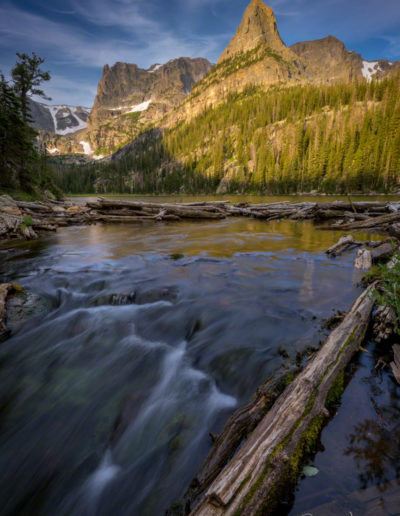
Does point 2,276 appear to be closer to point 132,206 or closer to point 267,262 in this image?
point 267,262

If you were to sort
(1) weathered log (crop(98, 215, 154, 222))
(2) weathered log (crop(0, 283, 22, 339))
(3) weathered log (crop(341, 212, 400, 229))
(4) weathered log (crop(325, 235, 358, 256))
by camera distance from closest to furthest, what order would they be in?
(2) weathered log (crop(0, 283, 22, 339)), (4) weathered log (crop(325, 235, 358, 256)), (3) weathered log (crop(341, 212, 400, 229)), (1) weathered log (crop(98, 215, 154, 222))

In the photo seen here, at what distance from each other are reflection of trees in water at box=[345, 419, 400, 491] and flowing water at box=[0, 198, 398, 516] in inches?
4.0

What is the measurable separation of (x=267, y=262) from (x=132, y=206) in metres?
11.4

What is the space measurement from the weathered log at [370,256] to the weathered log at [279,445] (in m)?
4.57

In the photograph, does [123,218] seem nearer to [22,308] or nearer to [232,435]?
[22,308]

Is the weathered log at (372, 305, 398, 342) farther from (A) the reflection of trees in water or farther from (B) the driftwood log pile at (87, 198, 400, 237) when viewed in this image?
(B) the driftwood log pile at (87, 198, 400, 237)

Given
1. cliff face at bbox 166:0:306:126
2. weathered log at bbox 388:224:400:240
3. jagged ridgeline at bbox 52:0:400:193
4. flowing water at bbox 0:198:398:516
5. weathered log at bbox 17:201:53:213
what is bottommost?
flowing water at bbox 0:198:398:516

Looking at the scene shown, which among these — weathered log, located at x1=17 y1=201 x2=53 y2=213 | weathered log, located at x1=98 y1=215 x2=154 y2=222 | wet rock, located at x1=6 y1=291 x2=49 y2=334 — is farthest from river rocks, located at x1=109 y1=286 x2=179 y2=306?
weathered log, located at x1=17 y1=201 x2=53 y2=213

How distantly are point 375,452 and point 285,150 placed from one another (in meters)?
93.6

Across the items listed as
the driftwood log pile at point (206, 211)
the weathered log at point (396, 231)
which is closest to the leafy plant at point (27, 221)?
the driftwood log pile at point (206, 211)

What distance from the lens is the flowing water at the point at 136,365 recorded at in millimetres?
2131

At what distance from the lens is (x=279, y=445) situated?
165 cm

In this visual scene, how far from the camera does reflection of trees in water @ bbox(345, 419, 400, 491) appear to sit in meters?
1.75

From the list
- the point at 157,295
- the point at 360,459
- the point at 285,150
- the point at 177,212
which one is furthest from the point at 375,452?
the point at 285,150
